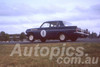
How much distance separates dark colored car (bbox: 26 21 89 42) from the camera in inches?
483

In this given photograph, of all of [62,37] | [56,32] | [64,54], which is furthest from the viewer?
[56,32]

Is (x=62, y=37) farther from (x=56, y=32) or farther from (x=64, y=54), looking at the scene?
(x=64, y=54)

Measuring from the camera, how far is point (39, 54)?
7.32 meters

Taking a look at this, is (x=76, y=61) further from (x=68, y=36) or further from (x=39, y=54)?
(x=68, y=36)

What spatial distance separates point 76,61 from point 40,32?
732cm

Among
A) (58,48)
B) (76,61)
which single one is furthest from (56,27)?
(76,61)

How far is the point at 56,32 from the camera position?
12859 millimetres

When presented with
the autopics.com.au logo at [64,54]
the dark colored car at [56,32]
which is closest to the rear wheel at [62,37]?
the dark colored car at [56,32]

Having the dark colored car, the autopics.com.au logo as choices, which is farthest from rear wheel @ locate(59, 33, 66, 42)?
the autopics.com.au logo

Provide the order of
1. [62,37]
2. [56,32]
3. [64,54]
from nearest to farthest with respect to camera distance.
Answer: [64,54]
[62,37]
[56,32]

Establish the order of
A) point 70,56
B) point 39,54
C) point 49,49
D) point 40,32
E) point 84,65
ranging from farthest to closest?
point 40,32
point 49,49
point 39,54
point 70,56
point 84,65

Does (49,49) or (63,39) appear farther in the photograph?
(63,39)

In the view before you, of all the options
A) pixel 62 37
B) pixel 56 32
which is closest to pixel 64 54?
pixel 62 37

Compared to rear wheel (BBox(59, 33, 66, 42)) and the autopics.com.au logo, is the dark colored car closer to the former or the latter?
rear wheel (BBox(59, 33, 66, 42))
